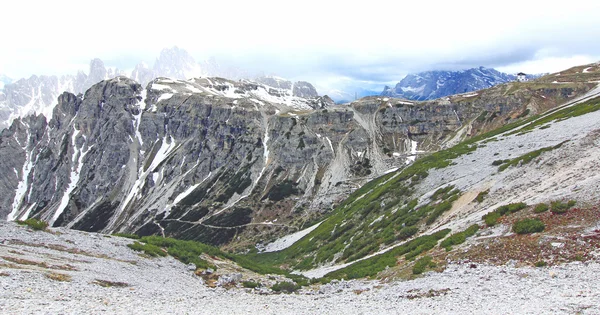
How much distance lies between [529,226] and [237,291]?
1907 cm

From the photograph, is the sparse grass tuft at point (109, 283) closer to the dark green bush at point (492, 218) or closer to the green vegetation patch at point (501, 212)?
the dark green bush at point (492, 218)

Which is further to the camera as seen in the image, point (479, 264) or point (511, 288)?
point (479, 264)

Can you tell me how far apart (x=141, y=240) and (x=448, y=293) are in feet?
87.3

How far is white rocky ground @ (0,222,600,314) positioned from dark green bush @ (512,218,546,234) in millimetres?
4624

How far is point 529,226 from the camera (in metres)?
20.9

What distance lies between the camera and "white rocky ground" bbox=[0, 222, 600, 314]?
45.4 feet

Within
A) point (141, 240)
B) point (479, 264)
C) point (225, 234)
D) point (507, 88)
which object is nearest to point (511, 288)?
point (479, 264)

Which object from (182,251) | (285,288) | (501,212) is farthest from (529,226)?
(182,251)

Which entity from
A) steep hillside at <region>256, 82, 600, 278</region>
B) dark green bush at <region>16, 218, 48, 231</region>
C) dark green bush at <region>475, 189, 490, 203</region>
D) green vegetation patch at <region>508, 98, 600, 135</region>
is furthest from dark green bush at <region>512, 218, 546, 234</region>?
green vegetation patch at <region>508, 98, 600, 135</region>

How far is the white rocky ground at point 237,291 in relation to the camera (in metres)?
13.8

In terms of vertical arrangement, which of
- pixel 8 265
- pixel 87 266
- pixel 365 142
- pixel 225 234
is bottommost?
pixel 225 234

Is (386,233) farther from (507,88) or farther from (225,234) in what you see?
(507,88)

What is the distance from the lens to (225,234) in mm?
169250

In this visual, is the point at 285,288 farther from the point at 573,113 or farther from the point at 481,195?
the point at 573,113
